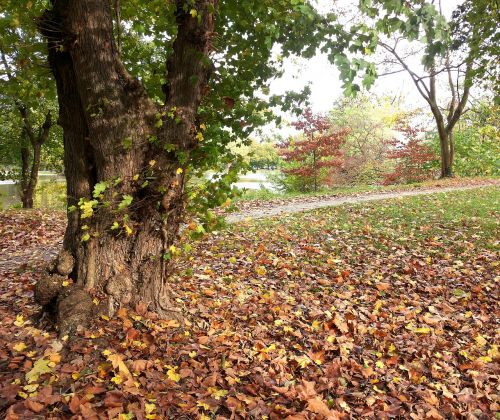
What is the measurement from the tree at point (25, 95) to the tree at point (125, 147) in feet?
1.80

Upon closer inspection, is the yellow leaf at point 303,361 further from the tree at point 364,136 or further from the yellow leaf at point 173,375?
the tree at point 364,136

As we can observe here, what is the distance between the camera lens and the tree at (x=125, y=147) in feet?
11.3

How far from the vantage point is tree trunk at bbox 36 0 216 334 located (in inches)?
135

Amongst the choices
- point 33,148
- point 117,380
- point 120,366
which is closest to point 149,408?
point 117,380

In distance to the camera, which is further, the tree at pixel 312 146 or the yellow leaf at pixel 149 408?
the tree at pixel 312 146

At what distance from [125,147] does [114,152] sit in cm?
15

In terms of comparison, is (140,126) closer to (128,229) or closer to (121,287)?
(128,229)

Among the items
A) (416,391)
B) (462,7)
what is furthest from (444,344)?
(462,7)

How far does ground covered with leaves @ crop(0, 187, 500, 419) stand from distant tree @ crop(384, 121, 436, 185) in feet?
52.5

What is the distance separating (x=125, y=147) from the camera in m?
3.44

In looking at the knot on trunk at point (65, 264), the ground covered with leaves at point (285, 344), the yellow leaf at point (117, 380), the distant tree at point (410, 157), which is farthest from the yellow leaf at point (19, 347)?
the distant tree at point (410, 157)

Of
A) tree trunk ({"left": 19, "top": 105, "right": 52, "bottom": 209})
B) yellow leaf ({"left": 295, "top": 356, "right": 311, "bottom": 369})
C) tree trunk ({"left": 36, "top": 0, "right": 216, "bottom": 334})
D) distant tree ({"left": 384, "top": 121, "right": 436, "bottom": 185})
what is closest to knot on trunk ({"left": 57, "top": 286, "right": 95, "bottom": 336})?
tree trunk ({"left": 36, "top": 0, "right": 216, "bottom": 334})

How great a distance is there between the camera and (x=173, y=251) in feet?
12.4

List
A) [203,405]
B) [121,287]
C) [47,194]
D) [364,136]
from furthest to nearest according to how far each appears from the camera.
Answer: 1. [364,136]
2. [47,194]
3. [121,287]
4. [203,405]
